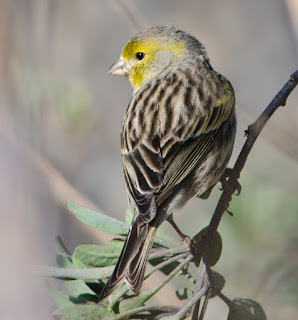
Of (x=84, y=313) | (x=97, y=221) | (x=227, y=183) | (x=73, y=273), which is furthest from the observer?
(x=227, y=183)

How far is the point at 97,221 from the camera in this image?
8.30 ft

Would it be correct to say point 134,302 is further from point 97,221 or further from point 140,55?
point 140,55

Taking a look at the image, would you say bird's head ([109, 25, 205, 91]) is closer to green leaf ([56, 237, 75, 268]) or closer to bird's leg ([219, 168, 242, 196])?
bird's leg ([219, 168, 242, 196])

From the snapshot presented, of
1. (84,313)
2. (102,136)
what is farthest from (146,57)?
(102,136)

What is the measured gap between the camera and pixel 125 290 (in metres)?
2.29

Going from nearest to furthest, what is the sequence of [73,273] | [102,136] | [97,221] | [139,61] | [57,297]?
[73,273] < [57,297] < [97,221] < [139,61] < [102,136]

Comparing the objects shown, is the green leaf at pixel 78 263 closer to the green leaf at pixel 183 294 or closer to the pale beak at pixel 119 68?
the green leaf at pixel 183 294

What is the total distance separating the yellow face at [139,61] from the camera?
3.36 meters

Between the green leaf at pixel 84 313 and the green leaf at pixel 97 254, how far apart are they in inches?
9.7

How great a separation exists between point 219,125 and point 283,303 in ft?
4.52

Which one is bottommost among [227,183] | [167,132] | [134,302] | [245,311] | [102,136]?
[102,136]

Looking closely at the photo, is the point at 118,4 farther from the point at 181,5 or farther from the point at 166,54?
the point at 181,5

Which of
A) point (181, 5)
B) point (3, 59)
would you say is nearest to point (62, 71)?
point (181, 5)

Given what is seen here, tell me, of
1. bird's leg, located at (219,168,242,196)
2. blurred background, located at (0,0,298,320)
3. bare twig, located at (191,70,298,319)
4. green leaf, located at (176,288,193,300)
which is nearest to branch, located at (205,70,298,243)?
bare twig, located at (191,70,298,319)
